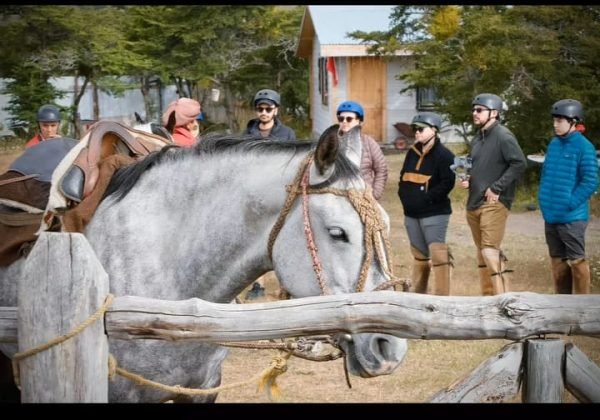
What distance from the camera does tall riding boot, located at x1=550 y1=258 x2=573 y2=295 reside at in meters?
7.04

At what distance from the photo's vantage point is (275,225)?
9.92 feet

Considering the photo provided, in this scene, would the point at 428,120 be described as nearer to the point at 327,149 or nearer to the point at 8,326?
the point at 327,149

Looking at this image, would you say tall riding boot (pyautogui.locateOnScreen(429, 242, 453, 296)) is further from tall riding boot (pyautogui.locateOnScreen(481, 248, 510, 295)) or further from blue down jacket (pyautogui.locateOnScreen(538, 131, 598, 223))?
blue down jacket (pyautogui.locateOnScreen(538, 131, 598, 223))

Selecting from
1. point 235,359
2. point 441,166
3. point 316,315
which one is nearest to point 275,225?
point 316,315

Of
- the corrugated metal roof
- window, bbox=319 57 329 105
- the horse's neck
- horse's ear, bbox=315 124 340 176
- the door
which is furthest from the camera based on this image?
the door

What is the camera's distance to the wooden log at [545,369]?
226cm

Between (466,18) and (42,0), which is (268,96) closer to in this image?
(466,18)

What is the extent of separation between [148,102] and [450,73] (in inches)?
571

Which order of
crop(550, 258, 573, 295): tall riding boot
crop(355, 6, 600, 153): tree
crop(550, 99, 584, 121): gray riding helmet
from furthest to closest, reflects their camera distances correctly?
crop(355, 6, 600, 153): tree → crop(550, 258, 573, 295): tall riding boot → crop(550, 99, 584, 121): gray riding helmet

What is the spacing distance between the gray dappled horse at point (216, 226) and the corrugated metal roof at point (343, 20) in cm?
1827

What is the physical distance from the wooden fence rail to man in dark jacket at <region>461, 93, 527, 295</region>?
16.0 ft

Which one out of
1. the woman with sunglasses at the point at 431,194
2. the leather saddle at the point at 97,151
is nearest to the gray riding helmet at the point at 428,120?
the woman with sunglasses at the point at 431,194

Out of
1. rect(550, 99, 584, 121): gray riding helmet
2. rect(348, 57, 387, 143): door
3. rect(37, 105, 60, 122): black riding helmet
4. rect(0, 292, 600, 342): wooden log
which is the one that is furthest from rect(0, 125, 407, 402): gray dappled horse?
rect(348, 57, 387, 143): door

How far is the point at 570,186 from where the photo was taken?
6.80 meters
